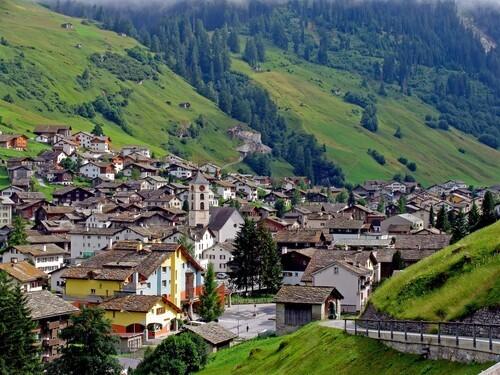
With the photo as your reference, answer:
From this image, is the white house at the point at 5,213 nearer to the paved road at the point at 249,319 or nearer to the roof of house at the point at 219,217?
the roof of house at the point at 219,217

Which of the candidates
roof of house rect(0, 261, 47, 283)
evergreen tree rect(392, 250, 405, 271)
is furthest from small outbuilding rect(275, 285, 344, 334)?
roof of house rect(0, 261, 47, 283)

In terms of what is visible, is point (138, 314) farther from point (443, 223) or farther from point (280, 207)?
point (280, 207)

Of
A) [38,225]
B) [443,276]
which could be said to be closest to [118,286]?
[443,276]

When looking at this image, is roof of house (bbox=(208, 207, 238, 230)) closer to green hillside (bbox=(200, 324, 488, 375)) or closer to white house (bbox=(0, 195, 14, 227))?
white house (bbox=(0, 195, 14, 227))

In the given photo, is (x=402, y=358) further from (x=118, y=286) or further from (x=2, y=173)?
(x=2, y=173)

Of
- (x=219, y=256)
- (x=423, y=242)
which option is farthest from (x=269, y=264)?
(x=219, y=256)

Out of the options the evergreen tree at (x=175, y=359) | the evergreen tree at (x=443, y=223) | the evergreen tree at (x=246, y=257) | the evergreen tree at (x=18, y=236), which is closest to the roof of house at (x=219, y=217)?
the evergreen tree at (x=18, y=236)
